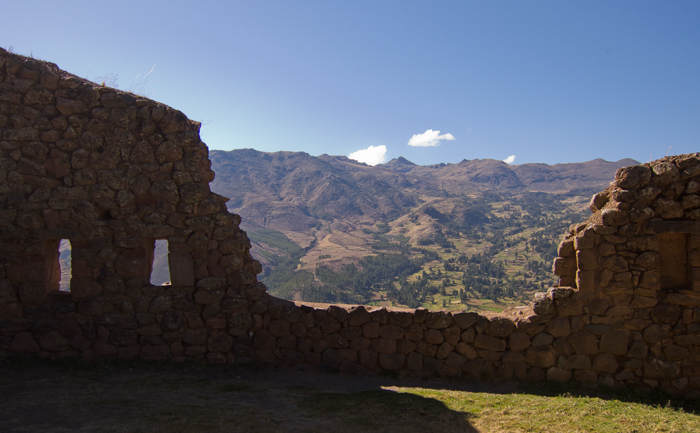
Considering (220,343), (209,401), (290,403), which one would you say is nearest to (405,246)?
(220,343)

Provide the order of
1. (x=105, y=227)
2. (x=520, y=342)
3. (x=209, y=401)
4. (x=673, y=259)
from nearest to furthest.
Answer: (x=209, y=401), (x=673, y=259), (x=520, y=342), (x=105, y=227)

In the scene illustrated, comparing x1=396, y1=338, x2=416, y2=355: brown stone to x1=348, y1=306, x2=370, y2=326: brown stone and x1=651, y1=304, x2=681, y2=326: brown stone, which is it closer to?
x1=348, y1=306, x2=370, y2=326: brown stone

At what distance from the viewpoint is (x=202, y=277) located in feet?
26.4

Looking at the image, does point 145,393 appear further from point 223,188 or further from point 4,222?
point 223,188

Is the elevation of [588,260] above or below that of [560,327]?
above

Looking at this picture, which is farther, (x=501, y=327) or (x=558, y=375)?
(x=501, y=327)

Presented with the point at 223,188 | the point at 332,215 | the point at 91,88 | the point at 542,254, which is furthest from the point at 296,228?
the point at 91,88

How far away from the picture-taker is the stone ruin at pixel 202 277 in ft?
24.0

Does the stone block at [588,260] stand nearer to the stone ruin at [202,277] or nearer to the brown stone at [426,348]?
the stone ruin at [202,277]

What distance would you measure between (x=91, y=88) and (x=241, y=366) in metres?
6.08

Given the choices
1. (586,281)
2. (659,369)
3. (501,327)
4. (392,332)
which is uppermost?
(586,281)

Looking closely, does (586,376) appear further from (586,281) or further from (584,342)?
(586,281)

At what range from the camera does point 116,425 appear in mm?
4969

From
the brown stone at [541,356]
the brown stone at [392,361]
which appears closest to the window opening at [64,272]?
the brown stone at [392,361]
